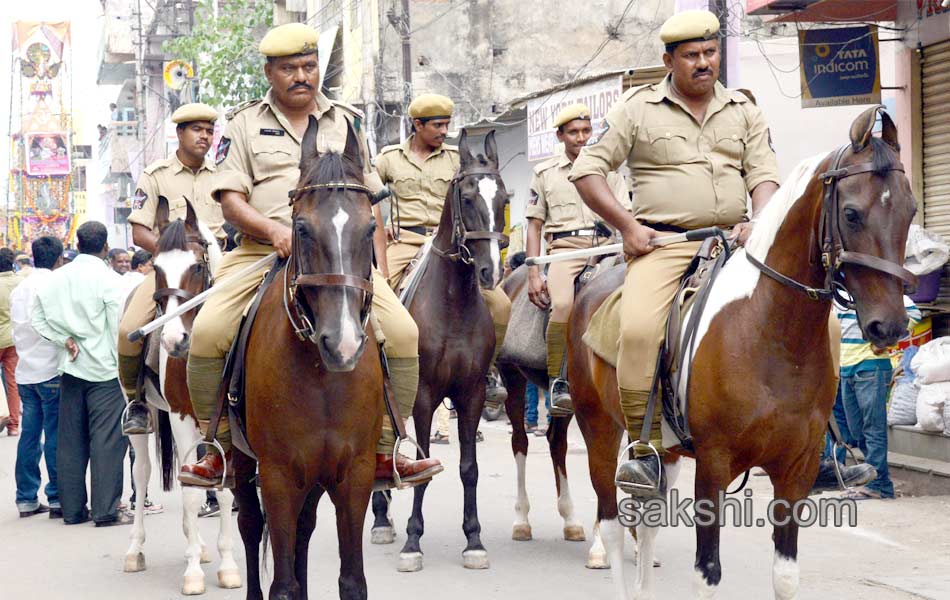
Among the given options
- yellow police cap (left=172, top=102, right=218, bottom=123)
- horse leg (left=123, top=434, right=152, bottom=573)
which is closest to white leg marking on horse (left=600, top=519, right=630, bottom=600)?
horse leg (left=123, top=434, right=152, bottom=573)

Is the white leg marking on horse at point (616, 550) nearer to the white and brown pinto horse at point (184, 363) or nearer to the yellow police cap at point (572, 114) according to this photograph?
the white and brown pinto horse at point (184, 363)

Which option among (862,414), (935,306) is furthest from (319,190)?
(935,306)

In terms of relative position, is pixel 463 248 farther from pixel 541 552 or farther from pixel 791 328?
pixel 791 328

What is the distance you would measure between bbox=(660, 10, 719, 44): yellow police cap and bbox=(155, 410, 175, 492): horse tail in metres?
4.78

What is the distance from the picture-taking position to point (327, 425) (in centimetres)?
535

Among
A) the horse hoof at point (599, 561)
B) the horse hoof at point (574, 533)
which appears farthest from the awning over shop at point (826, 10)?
the horse hoof at point (599, 561)

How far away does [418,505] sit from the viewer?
8453 millimetres

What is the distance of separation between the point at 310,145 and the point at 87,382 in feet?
19.6

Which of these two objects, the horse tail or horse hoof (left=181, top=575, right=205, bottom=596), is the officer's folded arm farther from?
the horse tail

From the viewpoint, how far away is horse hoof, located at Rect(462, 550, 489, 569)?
8273 millimetres

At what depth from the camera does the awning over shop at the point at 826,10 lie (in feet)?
41.9

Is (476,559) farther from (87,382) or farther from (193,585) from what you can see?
(87,382)

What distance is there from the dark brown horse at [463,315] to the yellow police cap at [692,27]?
7.62 feet

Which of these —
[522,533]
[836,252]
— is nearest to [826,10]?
[522,533]
